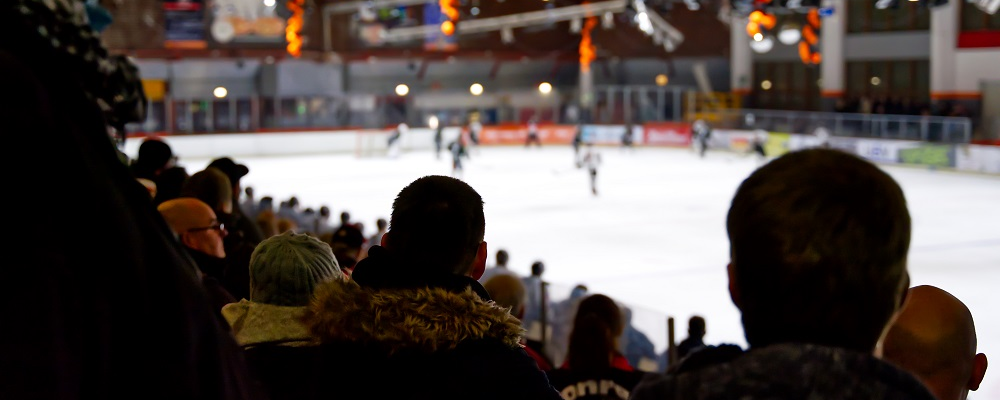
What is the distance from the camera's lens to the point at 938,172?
1028 inches

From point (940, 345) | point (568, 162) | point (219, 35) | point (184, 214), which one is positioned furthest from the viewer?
point (219, 35)

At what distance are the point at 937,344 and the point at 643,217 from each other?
16522 millimetres

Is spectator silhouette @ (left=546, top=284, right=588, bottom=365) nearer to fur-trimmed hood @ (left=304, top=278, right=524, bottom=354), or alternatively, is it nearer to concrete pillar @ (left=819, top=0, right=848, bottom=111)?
fur-trimmed hood @ (left=304, top=278, right=524, bottom=354)

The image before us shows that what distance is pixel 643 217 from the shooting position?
18.7m

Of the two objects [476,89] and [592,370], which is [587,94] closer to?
[476,89]

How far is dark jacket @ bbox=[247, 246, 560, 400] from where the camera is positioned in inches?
80.0

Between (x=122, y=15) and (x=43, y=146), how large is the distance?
3415 cm

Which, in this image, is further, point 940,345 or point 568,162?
point 568,162

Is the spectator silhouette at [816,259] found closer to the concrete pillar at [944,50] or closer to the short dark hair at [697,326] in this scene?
the short dark hair at [697,326]

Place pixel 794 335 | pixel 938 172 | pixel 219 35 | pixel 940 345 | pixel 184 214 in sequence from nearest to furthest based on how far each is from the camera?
pixel 794 335
pixel 940 345
pixel 184 214
pixel 938 172
pixel 219 35

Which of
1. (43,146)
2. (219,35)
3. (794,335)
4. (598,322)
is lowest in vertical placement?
(598,322)

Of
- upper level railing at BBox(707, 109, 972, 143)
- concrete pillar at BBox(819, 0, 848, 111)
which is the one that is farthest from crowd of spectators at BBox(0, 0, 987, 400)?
concrete pillar at BBox(819, 0, 848, 111)

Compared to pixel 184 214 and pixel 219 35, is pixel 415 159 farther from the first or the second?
pixel 184 214

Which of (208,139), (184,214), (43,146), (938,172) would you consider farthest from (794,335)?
(208,139)
